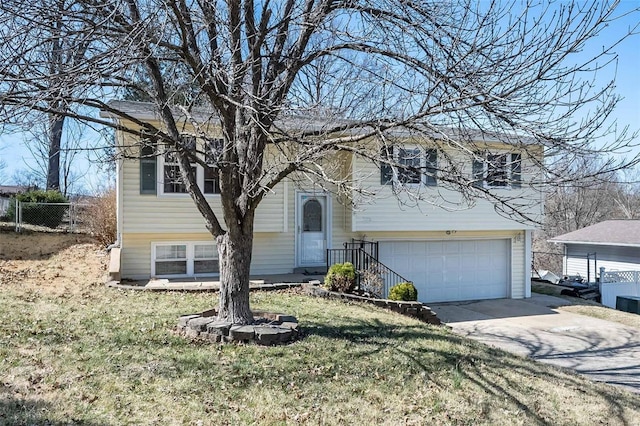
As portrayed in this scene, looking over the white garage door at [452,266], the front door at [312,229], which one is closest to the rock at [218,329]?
the front door at [312,229]

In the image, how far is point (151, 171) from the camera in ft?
38.8

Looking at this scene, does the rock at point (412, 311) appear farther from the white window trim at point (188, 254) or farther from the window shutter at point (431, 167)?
the white window trim at point (188, 254)

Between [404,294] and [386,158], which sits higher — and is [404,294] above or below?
below

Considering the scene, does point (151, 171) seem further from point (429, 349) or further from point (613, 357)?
point (613, 357)

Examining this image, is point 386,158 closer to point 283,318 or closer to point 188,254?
point 283,318

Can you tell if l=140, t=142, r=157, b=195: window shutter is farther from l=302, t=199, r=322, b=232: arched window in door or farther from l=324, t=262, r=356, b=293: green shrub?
l=324, t=262, r=356, b=293: green shrub

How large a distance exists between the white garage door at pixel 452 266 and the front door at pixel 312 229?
197cm

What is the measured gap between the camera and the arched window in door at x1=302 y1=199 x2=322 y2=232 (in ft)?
45.6

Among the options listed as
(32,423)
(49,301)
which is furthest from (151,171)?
(32,423)

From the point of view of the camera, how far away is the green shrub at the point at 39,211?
1702 cm

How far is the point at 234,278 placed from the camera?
6.85 metres

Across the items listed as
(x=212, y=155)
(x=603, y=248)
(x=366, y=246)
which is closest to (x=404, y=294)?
(x=366, y=246)

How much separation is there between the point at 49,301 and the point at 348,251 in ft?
24.7

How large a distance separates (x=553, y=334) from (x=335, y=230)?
20.3ft
